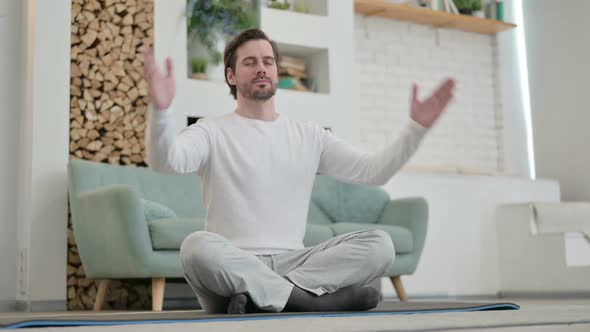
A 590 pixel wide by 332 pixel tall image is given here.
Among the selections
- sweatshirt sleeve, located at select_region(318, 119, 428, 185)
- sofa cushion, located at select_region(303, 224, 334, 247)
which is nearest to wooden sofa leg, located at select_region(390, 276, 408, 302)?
sofa cushion, located at select_region(303, 224, 334, 247)

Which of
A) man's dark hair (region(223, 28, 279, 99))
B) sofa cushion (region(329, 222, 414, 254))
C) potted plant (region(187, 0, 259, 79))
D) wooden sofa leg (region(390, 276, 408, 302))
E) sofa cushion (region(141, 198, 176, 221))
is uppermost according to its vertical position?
potted plant (region(187, 0, 259, 79))

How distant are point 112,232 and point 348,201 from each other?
1.66m

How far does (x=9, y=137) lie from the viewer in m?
4.60

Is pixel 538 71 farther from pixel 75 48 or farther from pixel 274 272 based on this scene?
pixel 274 272

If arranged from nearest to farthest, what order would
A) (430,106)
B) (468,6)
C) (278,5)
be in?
(430,106)
(278,5)
(468,6)

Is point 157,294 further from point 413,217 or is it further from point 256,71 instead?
point 256,71

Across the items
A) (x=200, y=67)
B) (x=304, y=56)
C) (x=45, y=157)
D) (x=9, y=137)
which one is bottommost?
(x=45, y=157)

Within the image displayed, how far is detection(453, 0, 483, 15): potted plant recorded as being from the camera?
6469 millimetres

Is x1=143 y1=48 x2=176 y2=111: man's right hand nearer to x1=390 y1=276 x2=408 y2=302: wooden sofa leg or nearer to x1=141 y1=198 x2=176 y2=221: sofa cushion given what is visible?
x1=141 y1=198 x2=176 y2=221: sofa cushion

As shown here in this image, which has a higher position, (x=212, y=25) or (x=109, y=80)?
(x=212, y=25)

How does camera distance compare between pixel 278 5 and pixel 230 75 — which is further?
pixel 278 5

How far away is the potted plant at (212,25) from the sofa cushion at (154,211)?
1.16 metres

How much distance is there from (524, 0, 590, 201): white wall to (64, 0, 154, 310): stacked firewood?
11.0 ft

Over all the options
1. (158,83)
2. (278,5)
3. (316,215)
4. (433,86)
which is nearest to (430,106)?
(158,83)
